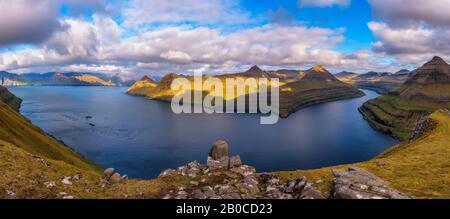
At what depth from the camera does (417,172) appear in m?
56.0

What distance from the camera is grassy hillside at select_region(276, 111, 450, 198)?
Answer: 4528cm

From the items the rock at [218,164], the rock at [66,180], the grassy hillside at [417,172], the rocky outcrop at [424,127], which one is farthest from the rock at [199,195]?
the rocky outcrop at [424,127]

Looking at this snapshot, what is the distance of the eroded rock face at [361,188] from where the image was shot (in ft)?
117

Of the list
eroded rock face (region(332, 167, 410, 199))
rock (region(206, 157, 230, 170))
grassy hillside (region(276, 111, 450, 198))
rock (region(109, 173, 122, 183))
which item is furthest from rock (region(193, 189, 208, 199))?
grassy hillside (region(276, 111, 450, 198))

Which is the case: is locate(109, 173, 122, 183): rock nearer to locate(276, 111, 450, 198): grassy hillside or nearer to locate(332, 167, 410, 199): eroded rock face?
locate(276, 111, 450, 198): grassy hillside

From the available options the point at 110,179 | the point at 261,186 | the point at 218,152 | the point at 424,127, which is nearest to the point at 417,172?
the point at 261,186

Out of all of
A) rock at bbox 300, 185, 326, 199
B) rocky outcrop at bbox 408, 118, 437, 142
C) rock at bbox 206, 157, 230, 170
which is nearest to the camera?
rock at bbox 300, 185, 326, 199

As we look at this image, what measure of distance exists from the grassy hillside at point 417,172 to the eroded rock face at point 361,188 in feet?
13.3

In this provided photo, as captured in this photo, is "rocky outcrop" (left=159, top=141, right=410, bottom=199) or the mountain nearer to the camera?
"rocky outcrop" (left=159, top=141, right=410, bottom=199)

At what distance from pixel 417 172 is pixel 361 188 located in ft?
83.8

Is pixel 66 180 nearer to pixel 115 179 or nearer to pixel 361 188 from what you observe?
pixel 115 179

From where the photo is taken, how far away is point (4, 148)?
51.5 meters

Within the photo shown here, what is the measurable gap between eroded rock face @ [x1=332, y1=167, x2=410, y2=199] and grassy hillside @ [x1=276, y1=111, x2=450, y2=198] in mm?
4064

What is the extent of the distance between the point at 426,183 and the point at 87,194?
50.3m
